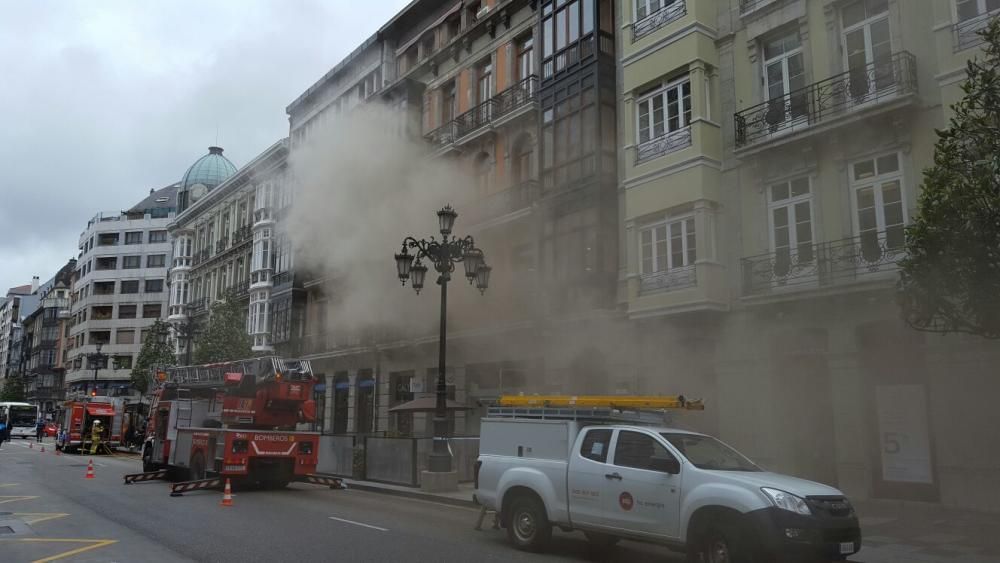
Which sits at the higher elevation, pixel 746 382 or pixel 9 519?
pixel 746 382

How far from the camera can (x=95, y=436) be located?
2683cm

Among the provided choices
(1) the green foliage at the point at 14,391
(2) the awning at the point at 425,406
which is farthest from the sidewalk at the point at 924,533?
(1) the green foliage at the point at 14,391

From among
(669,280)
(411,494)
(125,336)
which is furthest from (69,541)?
(125,336)

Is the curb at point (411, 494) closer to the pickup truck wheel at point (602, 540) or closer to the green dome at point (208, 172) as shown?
the pickup truck wheel at point (602, 540)

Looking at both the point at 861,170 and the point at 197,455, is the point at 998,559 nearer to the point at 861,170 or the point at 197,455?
the point at 861,170

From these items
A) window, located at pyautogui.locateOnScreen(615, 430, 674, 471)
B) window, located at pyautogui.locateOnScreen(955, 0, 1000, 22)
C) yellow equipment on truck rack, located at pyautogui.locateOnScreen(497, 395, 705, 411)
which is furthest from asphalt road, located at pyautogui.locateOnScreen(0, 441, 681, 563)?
window, located at pyautogui.locateOnScreen(955, 0, 1000, 22)

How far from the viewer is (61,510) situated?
10477 millimetres

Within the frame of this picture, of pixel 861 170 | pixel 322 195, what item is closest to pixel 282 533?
pixel 861 170

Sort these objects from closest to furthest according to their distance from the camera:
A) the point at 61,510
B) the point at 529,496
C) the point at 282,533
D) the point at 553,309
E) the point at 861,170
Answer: the point at 529,496
the point at 282,533
the point at 61,510
the point at 861,170
the point at 553,309

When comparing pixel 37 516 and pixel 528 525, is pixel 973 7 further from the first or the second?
pixel 37 516

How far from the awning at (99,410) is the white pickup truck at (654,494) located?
24277 millimetres

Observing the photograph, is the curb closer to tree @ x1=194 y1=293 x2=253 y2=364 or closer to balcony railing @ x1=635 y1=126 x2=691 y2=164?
balcony railing @ x1=635 y1=126 x2=691 y2=164

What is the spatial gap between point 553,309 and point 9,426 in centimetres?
3999

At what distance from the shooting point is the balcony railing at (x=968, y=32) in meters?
9.86
